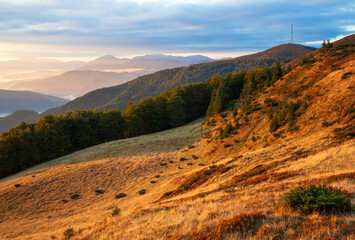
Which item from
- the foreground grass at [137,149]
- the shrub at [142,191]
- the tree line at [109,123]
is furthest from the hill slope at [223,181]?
the tree line at [109,123]

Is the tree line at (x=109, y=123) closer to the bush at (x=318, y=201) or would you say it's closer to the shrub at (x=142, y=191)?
the shrub at (x=142, y=191)

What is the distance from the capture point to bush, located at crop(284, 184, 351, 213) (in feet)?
28.1

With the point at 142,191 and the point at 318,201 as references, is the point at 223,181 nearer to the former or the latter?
the point at 318,201

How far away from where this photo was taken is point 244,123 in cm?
4016

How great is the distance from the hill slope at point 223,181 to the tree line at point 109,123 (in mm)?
21119

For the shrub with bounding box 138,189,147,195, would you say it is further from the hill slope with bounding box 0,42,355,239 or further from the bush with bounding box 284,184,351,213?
the bush with bounding box 284,184,351,213

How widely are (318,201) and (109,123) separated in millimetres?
76633

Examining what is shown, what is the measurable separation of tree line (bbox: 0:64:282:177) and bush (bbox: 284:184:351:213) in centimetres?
5011

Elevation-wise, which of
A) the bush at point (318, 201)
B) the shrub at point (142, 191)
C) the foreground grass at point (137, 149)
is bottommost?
the shrub at point (142, 191)

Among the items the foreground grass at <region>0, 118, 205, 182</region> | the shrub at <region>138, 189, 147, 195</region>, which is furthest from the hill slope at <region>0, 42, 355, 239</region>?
the foreground grass at <region>0, 118, 205, 182</region>

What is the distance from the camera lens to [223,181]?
19.7m

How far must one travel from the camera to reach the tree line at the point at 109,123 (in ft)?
180

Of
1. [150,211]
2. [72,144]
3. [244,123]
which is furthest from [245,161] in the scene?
[72,144]

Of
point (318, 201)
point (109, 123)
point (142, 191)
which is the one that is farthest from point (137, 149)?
point (318, 201)
